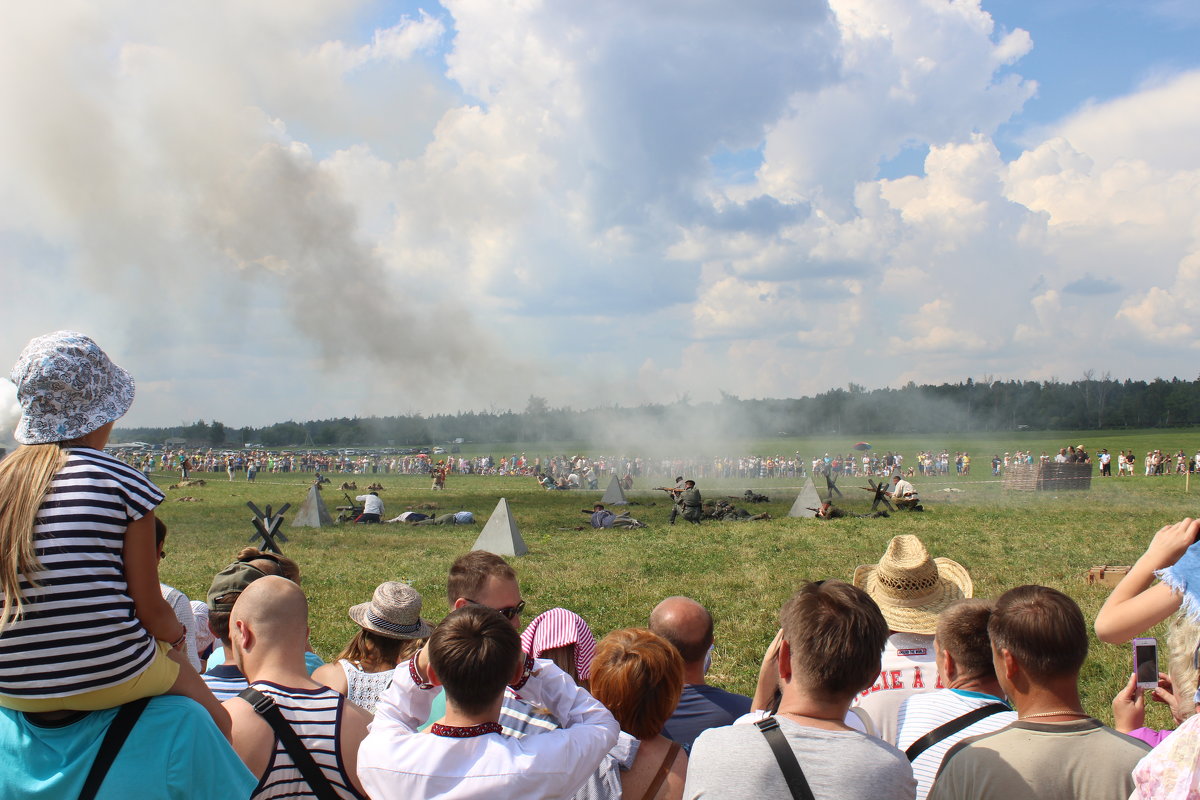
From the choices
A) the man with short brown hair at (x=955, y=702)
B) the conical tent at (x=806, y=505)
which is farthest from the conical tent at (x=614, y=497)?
the man with short brown hair at (x=955, y=702)

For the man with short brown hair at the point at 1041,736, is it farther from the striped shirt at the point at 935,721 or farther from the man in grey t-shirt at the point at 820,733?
the man in grey t-shirt at the point at 820,733

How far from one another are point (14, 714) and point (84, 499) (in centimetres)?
63

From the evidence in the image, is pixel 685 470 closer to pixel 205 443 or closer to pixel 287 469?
pixel 287 469

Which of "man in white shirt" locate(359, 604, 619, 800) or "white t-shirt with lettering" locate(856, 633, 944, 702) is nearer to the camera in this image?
"man in white shirt" locate(359, 604, 619, 800)

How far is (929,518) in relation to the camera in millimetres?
19984

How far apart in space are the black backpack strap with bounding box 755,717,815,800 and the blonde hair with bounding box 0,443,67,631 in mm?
1912

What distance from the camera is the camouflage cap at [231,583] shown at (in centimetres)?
386

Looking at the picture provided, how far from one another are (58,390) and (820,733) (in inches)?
89.8

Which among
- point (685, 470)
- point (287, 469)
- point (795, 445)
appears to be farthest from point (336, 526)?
point (795, 445)

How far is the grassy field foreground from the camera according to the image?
31.5ft

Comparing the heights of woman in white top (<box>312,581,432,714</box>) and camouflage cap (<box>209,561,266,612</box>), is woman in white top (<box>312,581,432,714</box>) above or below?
below

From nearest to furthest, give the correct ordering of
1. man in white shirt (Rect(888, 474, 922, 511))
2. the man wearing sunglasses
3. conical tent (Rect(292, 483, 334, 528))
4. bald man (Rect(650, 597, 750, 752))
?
bald man (Rect(650, 597, 750, 752)) → the man wearing sunglasses → conical tent (Rect(292, 483, 334, 528)) → man in white shirt (Rect(888, 474, 922, 511))

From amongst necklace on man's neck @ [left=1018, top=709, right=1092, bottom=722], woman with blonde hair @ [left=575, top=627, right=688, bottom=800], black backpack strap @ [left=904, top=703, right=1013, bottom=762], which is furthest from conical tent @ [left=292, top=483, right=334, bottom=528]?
necklace on man's neck @ [left=1018, top=709, right=1092, bottom=722]

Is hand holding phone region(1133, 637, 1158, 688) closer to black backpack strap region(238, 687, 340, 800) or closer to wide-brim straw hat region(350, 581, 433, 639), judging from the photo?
black backpack strap region(238, 687, 340, 800)
